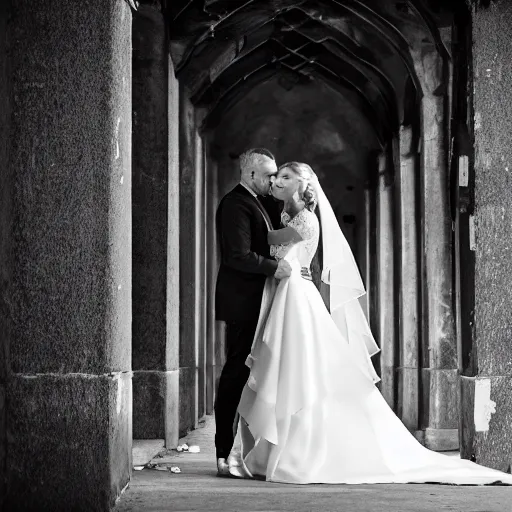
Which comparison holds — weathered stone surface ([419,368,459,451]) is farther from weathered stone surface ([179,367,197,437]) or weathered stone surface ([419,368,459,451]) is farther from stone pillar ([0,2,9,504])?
stone pillar ([0,2,9,504])

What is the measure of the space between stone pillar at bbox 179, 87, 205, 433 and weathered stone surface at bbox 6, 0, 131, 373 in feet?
18.9

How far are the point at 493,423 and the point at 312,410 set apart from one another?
119 cm

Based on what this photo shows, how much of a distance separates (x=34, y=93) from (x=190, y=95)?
708 centimetres

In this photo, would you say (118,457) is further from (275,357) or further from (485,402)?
(485,402)

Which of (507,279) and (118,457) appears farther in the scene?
(507,279)

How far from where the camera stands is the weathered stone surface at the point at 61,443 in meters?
5.32

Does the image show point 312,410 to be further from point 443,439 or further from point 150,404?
point 443,439

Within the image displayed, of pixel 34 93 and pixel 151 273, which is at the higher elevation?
pixel 34 93

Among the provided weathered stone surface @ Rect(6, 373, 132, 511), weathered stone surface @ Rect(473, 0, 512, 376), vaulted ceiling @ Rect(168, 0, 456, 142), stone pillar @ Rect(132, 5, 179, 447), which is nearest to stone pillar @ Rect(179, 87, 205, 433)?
vaulted ceiling @ Rect(168, 0, 456, 142)

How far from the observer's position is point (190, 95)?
12570 millimetres

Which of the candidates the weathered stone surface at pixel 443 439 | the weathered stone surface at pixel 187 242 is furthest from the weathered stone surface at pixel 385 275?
the weathered stone surface at pixel 443 439

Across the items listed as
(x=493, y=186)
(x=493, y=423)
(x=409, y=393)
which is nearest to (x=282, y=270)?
(x=493, y=186)

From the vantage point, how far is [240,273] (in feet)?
24.1

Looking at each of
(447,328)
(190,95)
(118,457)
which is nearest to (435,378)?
(447,328)
